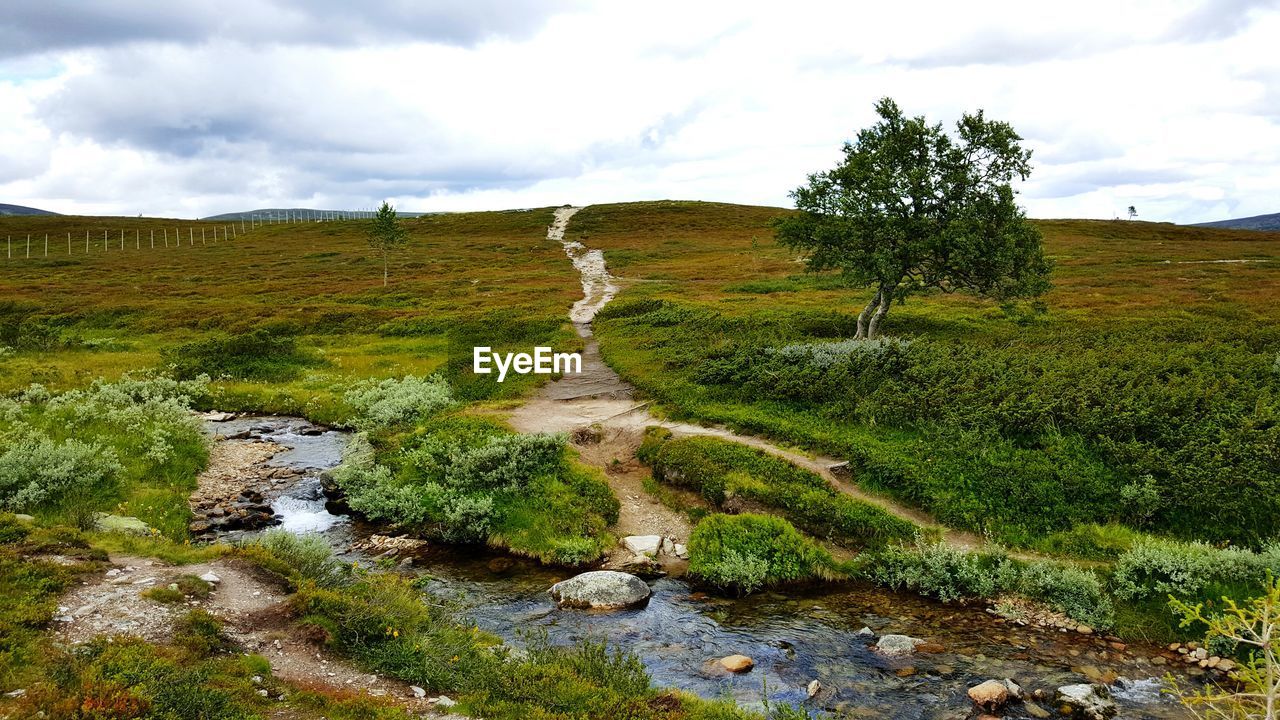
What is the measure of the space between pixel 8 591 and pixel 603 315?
1582 inches

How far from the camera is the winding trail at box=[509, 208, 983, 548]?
19438 millimetres

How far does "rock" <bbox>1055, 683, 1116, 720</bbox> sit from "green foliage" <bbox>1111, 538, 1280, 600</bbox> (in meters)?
3.63

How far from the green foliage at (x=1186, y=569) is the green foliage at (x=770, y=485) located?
4.54m

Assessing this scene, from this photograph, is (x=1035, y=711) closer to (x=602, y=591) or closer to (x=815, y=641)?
(x=815, y=641)

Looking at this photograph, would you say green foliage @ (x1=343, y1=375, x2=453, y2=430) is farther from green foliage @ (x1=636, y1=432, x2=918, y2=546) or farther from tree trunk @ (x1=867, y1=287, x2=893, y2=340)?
tree trunk @ (x1=867, y1=287, x2=893, y2=340)

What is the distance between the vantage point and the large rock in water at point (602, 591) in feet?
51.0

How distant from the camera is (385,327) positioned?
4959 centimetres

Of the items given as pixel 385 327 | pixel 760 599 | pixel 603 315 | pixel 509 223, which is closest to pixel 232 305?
pixel 385 327

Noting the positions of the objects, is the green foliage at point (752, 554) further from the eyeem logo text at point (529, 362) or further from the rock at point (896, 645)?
the eyeem logo text at point (529, 362)

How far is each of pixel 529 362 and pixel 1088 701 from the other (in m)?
29.1

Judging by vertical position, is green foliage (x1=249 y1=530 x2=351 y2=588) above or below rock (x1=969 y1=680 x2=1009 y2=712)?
above

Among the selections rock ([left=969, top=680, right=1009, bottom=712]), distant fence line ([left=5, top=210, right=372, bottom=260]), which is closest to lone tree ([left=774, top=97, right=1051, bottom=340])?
rock ([left=969, top=680, right=1009, bottom=712])

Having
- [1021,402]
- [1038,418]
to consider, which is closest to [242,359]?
[1021,402]

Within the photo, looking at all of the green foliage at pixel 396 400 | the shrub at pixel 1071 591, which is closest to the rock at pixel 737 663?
the shrub at pixel 1071 591
